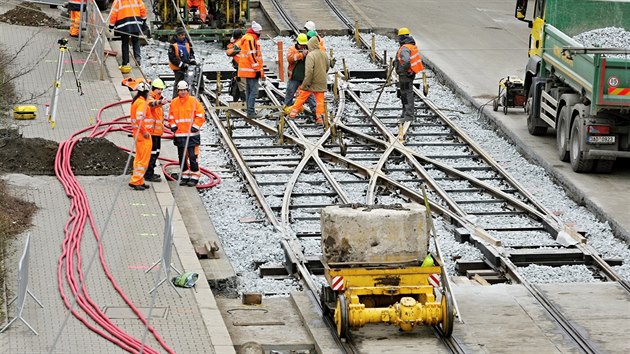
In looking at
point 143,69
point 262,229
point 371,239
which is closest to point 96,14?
point 143,69

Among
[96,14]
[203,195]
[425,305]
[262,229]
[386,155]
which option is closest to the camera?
[425,305]

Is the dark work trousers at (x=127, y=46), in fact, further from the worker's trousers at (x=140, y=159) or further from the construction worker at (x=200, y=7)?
the worker's trousers at (x=140, y=159)

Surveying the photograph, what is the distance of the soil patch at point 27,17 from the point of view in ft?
101

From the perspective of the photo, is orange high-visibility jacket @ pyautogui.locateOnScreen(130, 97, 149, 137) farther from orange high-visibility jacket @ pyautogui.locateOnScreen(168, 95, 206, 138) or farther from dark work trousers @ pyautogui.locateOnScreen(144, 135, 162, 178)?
orange high-visibility jacket @ pyautogui.locateOnScreen(168, 95, 206, 138)

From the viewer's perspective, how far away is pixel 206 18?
104ft

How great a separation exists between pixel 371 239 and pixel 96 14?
47.1ft

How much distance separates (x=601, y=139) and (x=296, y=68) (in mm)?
5839

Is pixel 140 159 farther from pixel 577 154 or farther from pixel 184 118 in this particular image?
pixel 577 154

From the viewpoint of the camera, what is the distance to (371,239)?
1463 centimetres

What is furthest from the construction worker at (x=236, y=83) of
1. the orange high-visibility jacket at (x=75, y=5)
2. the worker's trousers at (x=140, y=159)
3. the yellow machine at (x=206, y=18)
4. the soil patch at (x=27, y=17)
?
the soil patch at (x=27, y=17)

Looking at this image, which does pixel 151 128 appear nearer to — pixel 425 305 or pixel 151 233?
pixel 151 233

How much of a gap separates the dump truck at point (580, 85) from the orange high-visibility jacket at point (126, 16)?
7798 mm

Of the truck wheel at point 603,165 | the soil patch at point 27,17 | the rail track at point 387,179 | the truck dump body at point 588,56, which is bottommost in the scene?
the rail track at point 387,179

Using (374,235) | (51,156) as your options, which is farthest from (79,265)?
(51,156)
